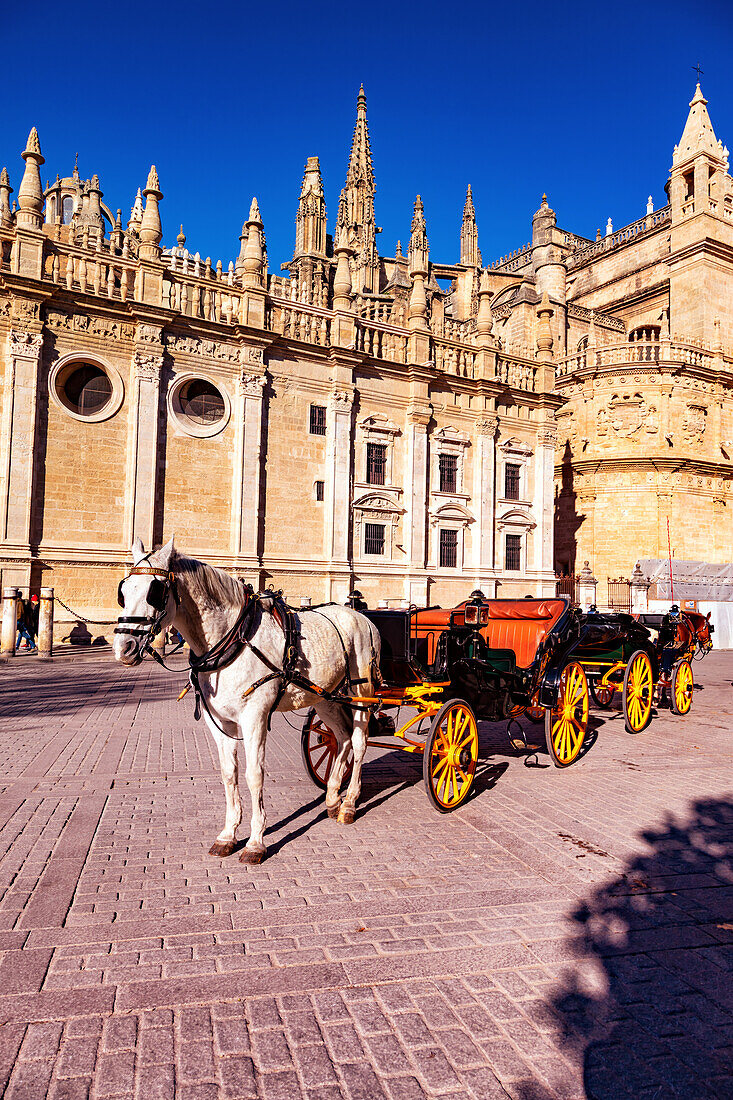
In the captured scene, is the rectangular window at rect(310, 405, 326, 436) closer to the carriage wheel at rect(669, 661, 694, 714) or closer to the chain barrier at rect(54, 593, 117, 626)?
the chain barrier at rect(54, 593, 117, 626)

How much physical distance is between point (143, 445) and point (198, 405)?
2602 mm

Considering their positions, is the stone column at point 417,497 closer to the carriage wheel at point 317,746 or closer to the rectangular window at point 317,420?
the rectangular window at point 317,420

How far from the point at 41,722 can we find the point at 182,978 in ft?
25.1

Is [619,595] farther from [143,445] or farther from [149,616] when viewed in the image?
[149,616]

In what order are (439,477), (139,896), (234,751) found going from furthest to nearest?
(439,477)
(234,751)
(139,896)

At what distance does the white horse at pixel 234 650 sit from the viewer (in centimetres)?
456

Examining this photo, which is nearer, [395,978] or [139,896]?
[395,978]

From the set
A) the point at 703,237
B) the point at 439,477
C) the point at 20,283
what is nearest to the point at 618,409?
the point at 703,237

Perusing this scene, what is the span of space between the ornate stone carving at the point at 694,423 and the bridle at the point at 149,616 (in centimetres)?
3380

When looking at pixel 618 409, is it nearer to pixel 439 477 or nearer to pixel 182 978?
pixel 439 477

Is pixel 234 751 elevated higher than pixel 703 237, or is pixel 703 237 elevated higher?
pixel 703 237

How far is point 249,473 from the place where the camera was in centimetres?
2216

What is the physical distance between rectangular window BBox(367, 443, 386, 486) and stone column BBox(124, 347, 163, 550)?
796 centimetres

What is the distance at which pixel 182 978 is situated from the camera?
337cm
